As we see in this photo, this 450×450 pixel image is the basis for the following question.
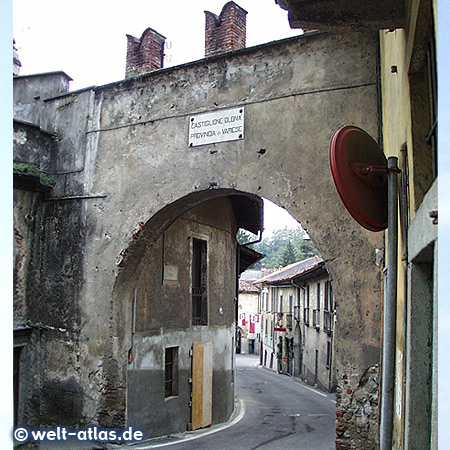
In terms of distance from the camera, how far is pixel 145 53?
9727 millimetres

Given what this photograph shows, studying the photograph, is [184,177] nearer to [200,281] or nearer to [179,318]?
[179,318]

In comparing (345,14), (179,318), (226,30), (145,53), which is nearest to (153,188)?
(145,53)

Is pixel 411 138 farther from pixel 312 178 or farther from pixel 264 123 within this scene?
pixel 264 123

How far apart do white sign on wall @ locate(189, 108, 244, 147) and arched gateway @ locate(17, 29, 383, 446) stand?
2 cm

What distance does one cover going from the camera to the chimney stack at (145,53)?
9.70 meters

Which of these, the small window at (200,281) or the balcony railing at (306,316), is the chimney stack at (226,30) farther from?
the balcony railing at (306,316)

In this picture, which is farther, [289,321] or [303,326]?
[289,321]

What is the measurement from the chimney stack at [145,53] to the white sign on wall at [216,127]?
5.74ft

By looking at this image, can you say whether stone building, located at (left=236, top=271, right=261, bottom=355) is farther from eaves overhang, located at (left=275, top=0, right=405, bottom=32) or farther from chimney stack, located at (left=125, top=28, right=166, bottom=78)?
eaves overhang, located at (left=275, top=0, right=405, bottom=32)

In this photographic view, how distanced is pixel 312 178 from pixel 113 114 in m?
4.28

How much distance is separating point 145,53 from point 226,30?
1765 millimetres

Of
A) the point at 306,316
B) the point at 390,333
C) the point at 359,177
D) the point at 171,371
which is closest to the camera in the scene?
the point at 390,333

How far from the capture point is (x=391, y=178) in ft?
12.3

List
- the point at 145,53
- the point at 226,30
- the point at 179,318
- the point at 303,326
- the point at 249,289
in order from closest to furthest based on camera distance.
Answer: the point at 226,30 → the point at 145,53 → the point at 179,318 → the point at 303,326 → the point at 249,289
